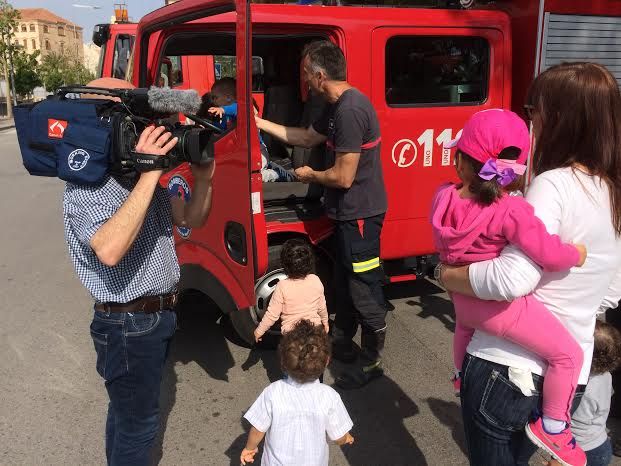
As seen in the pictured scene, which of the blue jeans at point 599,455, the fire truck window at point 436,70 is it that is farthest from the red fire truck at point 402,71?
the blue jeans at point 599,455

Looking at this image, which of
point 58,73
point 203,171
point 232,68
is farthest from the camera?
point 58,73

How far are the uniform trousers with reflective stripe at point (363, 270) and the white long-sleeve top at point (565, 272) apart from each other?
155 centimetres

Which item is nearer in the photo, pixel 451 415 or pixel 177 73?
pixel 451 415

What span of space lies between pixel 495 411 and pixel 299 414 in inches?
25.9

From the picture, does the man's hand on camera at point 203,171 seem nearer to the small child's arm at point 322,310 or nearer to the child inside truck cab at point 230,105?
the small child's arm at point 322,310

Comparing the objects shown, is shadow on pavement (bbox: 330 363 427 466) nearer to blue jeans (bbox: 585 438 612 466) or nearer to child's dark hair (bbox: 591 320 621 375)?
blue jeans (bbox: 585 438 612 466)

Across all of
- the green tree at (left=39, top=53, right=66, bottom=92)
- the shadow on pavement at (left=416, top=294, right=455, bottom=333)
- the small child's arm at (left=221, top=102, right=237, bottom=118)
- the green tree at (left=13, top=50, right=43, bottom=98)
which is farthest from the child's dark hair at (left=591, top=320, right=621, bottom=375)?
the green tree at (left=39, top=53, right=66, bottom=92)

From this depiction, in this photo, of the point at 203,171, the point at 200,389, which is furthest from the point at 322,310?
the point at 203,171

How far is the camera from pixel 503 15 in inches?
143

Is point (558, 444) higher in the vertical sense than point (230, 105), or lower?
lower

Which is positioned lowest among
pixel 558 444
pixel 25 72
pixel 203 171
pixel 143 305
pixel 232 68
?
pixel 558 444

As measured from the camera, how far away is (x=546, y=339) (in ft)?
4.67

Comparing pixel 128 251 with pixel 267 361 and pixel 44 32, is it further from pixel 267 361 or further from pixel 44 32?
pixel 44 32

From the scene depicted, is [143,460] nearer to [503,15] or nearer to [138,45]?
[138,45]
